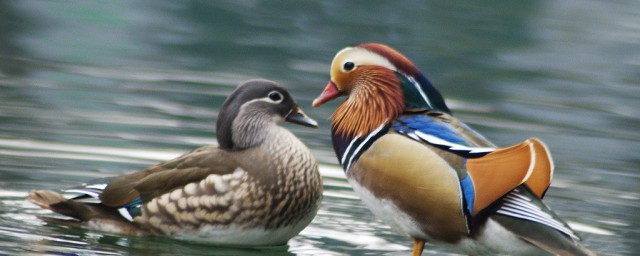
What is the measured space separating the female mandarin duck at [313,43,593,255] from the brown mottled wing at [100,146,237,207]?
1.98ft

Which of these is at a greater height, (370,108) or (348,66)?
(348,66)

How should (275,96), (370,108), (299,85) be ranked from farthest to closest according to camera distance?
(299,85), (275,96), (370,108)

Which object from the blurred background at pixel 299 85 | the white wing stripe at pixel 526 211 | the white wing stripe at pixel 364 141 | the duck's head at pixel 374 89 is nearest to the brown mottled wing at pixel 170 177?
the blurred background at pixel 299 85

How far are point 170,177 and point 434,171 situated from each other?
1405 mm

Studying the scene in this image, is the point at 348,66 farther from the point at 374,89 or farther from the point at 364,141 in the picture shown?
the point at 364,141

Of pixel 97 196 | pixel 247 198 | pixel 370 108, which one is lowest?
pixel 247 198

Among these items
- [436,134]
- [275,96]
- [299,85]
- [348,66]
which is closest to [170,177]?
[275,96]

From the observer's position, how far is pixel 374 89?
6359 millimetres

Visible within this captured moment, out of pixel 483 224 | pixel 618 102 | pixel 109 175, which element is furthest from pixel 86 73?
pixel 483 224

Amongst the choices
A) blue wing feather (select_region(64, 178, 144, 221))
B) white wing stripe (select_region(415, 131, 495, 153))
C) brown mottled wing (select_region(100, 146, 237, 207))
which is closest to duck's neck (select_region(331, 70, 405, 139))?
white wing stripe (select_region(415, 131, 495, 153))

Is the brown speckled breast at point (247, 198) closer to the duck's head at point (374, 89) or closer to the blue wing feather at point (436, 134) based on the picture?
the duck's head at point (374, 89)

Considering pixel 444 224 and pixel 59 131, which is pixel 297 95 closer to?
pixel 59 131

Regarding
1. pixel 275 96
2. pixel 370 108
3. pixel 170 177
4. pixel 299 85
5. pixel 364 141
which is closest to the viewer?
pixel 364 141

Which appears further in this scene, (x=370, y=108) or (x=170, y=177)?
(x=170, y=177)
